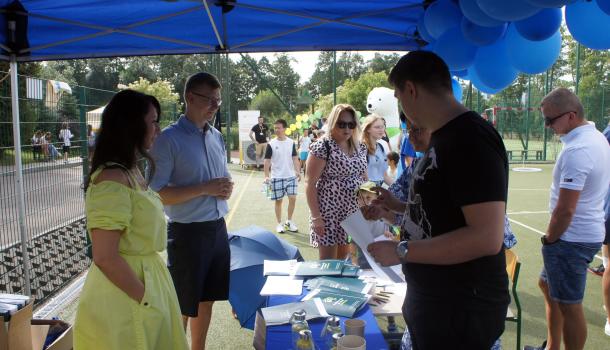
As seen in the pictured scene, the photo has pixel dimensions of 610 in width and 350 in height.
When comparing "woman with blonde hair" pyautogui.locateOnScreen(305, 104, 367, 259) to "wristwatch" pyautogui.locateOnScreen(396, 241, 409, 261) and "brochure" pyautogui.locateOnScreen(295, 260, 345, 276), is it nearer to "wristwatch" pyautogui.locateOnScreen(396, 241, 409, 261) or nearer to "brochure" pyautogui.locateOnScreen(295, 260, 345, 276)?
"brochure" pyautogui.locateOnScreen(295, 260, 345, 276)

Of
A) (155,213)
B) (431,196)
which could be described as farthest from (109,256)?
(431,196)

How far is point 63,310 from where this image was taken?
413cm

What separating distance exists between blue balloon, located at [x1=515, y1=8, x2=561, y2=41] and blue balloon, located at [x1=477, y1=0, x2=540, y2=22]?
304 millimetres

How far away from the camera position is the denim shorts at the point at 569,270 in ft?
9.19

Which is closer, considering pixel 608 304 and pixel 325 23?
pixel 608 304

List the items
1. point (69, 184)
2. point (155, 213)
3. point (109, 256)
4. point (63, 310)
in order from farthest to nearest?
point (69, 184)
point (63, 310)
point (155, 213)
point (109, 256)

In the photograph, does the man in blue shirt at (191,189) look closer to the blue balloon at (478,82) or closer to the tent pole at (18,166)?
the tent pole at (18,166)

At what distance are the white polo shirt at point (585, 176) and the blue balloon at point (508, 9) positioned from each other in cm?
103

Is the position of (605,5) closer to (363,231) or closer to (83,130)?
(363,231)

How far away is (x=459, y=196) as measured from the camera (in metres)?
1.33

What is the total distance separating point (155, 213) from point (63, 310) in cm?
294

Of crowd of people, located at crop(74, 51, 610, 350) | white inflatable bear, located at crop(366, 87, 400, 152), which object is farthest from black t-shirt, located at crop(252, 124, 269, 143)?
crowd of people, located at crop(74, 51, 610, 350)

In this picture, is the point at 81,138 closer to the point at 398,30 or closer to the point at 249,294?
the point at 249,294

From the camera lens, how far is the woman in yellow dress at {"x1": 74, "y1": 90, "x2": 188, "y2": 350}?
1.78 m
